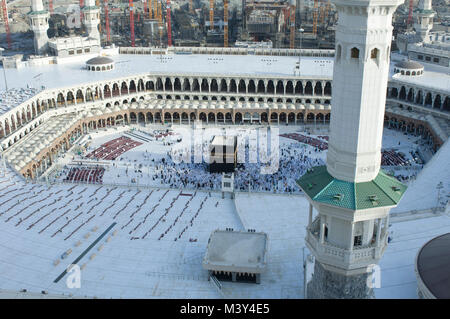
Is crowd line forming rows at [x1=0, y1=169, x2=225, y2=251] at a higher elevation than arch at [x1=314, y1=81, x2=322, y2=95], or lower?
lower

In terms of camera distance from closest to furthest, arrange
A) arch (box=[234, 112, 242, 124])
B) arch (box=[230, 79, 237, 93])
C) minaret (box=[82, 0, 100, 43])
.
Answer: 1. arch (box=[234, 112, 242, 124])
2. arch (box=[230, 79, 237, 93])
3. minaret (box=[82, 0, 100, 43])

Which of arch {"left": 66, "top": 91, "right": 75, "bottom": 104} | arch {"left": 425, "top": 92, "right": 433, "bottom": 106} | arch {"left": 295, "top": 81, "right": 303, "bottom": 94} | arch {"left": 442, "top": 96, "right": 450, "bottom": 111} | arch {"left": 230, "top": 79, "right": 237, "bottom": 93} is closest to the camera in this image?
arch {"left": 442, "top": 96, "right": 450, "bottom": 111}

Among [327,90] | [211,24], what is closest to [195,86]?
[327,90]

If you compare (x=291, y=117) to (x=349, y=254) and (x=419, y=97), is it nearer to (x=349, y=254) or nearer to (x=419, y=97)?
(x=419, y=97)

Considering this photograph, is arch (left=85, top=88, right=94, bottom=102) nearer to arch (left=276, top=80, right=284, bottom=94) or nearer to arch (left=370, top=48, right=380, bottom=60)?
arch (left=276, top=80, right=284, bottom=94)

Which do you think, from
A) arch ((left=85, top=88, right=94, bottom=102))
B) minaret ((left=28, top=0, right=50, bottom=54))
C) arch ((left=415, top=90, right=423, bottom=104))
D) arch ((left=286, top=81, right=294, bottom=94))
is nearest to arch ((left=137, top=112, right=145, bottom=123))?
arch ((left=85, top=88, right=94, bottom=102))
